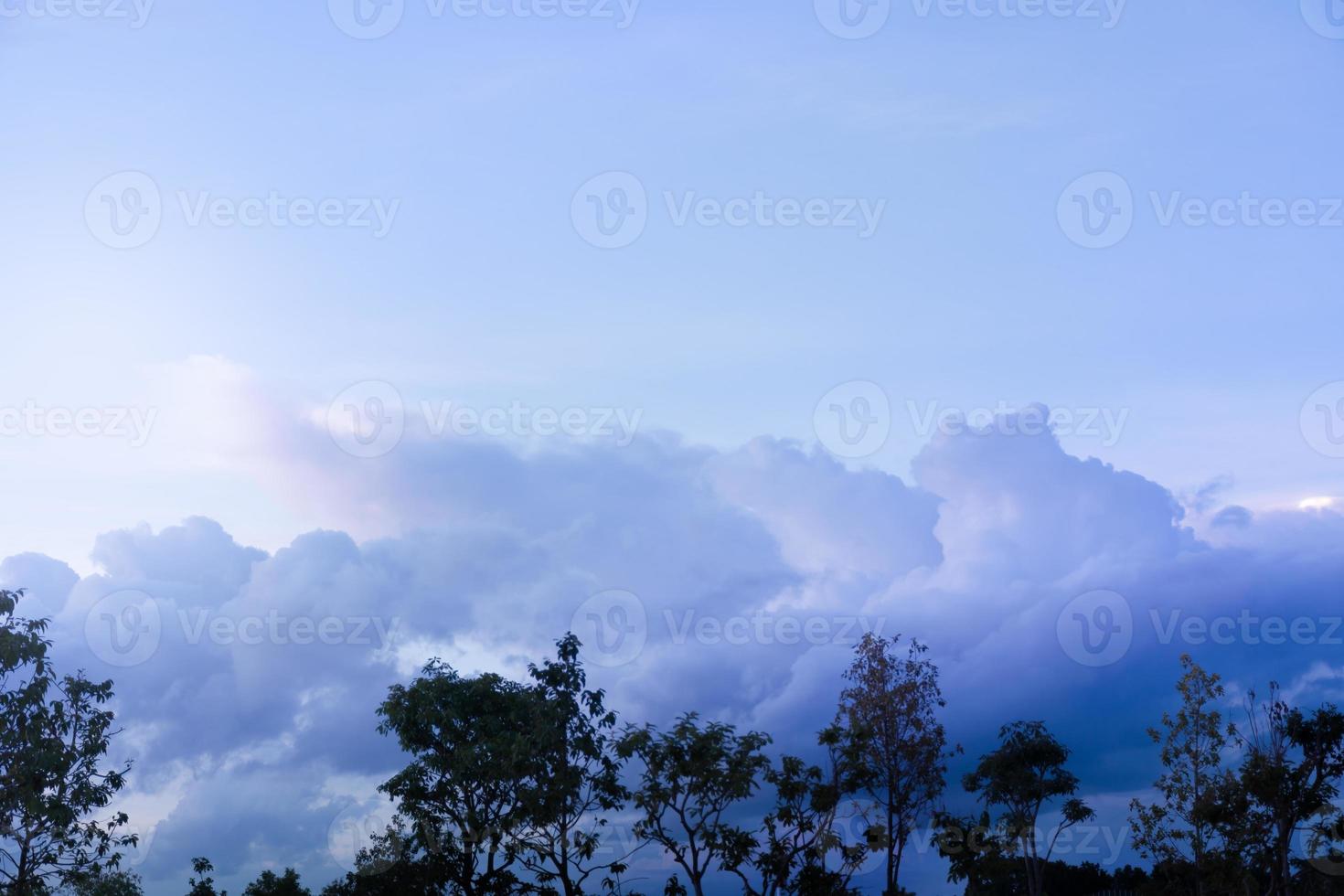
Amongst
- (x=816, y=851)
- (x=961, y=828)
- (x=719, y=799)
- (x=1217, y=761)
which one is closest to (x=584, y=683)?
(x=719, y=799)

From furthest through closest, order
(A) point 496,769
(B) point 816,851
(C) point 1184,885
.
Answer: (C) point 1184,885, (A) point 496,769, (B) point 816,851

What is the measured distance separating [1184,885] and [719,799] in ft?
49.3

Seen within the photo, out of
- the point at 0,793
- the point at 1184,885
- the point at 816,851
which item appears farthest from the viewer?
the point at 1184,885

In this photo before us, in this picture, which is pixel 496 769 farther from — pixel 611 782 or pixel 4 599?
pixel 4 599

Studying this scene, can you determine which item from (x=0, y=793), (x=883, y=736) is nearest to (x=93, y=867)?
(x=0, y=793)

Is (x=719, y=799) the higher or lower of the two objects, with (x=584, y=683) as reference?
lower

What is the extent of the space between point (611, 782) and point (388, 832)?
8.86 meters

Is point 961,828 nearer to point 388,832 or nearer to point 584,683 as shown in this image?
point 584,683

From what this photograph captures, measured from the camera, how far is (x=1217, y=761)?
112ft

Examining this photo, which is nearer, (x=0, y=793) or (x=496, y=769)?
(x=0, y=793)

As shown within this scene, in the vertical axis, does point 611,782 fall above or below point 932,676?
below

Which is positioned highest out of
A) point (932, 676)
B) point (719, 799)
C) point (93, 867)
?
point (932, 676)

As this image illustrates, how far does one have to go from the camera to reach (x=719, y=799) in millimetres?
31609

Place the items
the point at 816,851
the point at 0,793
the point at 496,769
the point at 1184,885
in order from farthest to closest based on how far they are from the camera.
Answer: the point at 1184,885 → the point at 496,769 → the point at 816,851 → the point at 0,793
